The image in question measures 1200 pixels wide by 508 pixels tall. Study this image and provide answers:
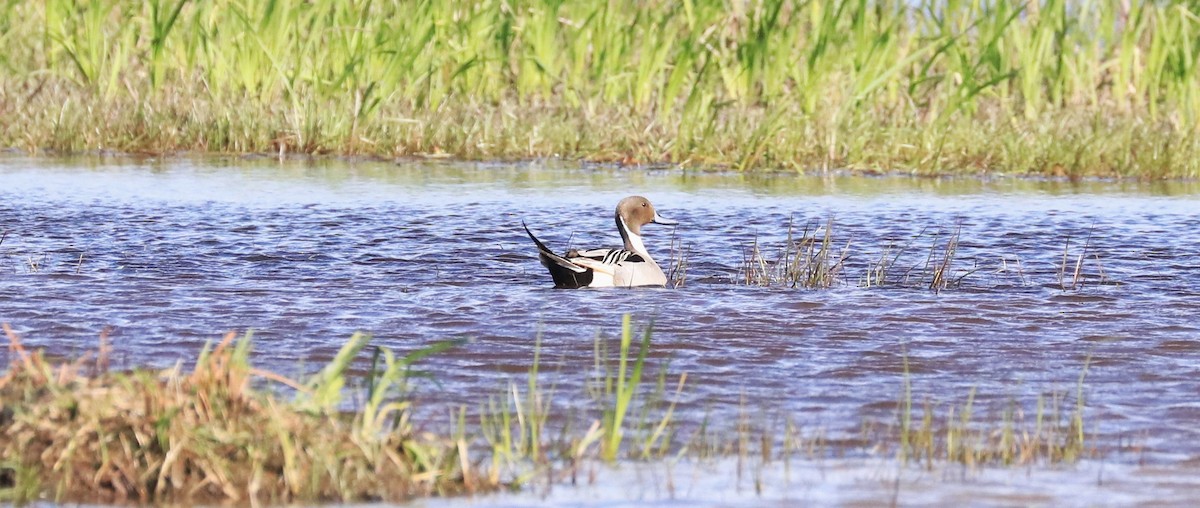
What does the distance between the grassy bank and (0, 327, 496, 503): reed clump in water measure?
398 inches

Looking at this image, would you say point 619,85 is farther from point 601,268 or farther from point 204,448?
point 204,448

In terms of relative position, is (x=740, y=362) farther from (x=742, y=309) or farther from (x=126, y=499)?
(x=126, y=499)

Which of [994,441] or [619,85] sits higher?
[619,85]

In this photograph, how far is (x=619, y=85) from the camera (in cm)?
1580

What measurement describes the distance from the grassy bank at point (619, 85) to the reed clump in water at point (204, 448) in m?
10.1

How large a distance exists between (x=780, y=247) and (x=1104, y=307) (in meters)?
2.23

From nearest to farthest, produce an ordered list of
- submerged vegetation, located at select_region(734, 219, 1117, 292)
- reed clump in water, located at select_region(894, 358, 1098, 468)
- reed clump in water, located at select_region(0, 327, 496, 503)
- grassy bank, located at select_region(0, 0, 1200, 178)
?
reed clump in water, located at select_region(0, 327, 496, 503)
reed clump in water, located at select_region(894, 358, 1098, 468)
submerged vegetation, located at select_region(734, 219, 1117, 292)
grassy bank, located at select_region(0, 0, 1200, 178)

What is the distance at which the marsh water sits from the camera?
19.7 ft

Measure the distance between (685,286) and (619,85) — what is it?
23.3 feet

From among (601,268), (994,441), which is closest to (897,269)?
(601,268)

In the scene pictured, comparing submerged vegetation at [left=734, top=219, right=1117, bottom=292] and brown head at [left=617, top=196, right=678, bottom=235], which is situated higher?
brown head at [left=617, top=196, right=678, bottom=235]

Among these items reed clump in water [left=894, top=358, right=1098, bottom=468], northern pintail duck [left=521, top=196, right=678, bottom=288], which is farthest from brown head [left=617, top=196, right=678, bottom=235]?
reed clump in water [left=894, top=358, right=1098, bottom=468]

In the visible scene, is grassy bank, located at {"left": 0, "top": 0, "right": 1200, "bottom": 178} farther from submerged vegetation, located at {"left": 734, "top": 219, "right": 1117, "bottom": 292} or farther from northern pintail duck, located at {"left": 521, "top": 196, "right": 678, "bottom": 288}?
northern pintail duck, located at {"left": 521, "top": 196, "right": 678, "bottom": 288}

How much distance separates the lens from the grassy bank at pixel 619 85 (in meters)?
14.6
